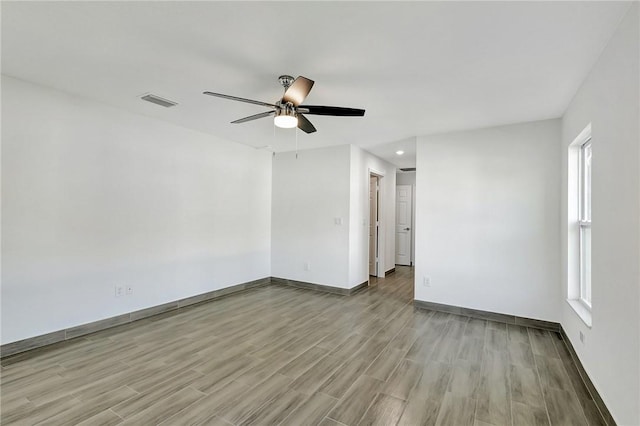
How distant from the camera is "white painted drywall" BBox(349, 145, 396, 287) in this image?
16.5 feet

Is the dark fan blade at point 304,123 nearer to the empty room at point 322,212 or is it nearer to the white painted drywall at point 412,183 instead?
the empty room at point 322,212

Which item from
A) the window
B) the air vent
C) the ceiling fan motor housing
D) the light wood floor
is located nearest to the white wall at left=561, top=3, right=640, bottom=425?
the light wood floor

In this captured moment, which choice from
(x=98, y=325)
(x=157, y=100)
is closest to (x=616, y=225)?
(x=157, y=100)

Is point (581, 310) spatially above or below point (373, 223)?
below

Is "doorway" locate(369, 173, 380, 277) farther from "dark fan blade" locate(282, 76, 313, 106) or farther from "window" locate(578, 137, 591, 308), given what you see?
"dark fan blade" locate(282, 76, 313, 106)

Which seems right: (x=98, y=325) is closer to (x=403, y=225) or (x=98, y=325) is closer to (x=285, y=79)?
(x=285, y=79)

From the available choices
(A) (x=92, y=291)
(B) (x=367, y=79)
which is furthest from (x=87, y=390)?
(B) (x=367, y=79)

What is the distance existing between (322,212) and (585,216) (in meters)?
3.43

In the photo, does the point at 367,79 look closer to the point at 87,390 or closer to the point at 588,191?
the point at 588,191

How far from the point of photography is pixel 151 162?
378 cm

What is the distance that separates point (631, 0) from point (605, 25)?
0.73 feet

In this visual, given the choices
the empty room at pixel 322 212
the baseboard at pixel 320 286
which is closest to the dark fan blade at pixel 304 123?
the empty room at pixel 322 212

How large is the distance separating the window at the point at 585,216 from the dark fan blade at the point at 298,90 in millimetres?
2652

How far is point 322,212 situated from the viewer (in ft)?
17.0
